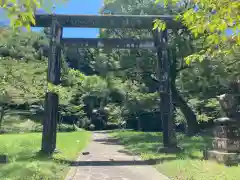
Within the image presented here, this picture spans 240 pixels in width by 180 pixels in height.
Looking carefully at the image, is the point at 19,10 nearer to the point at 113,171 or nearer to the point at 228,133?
the point at 113,171

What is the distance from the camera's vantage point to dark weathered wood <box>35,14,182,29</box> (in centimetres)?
1383

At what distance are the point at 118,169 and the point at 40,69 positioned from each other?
43.3 feet

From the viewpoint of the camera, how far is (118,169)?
1056 cm

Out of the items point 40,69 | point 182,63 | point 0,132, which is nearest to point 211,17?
point 182,63

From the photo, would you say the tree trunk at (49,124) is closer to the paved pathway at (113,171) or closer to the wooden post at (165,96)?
the paved pathway at (113,171)

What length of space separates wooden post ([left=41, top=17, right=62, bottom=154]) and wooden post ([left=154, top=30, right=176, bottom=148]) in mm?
4533

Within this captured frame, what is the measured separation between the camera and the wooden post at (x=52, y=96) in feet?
42.8

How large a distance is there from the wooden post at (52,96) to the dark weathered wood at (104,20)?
457 millimetres

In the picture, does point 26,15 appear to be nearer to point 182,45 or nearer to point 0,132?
point 182,45

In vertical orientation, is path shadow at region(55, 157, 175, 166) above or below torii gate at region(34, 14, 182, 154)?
below

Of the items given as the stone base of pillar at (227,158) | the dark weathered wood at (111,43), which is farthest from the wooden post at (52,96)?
the stone base of pillar at (227,158)

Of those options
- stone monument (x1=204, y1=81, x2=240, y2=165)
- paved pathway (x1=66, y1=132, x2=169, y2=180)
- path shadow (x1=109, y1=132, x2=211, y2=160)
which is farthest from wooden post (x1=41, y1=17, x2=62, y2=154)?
stone monument (x1=204, y1=81, x2=240, y2=165)

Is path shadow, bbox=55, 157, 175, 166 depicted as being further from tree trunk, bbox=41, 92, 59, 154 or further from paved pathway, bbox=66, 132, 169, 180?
tree trunk, bbox=41, 92, 59, 154

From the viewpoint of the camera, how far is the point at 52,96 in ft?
43.8
